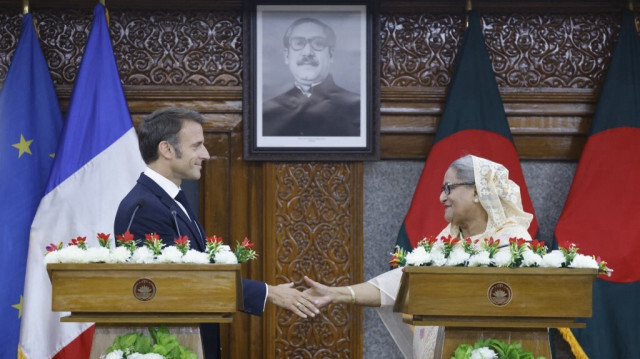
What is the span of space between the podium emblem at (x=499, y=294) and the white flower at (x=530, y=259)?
102 mm

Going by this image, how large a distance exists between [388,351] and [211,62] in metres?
1.78

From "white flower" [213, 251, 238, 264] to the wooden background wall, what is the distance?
1639 millimetres

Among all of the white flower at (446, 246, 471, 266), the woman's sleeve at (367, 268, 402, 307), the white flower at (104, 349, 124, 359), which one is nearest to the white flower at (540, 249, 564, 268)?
the white flower at (446, 246, 471, 266)

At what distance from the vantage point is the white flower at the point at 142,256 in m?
2.96

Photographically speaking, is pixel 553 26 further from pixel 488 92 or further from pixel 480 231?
pixel 480 231

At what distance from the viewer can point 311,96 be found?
4.70 metres

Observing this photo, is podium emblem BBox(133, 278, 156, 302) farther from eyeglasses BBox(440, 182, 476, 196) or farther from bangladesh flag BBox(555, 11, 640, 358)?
bangladesh flag BBox(555, 11, 640, 358)

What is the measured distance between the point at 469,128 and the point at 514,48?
1.73 ft

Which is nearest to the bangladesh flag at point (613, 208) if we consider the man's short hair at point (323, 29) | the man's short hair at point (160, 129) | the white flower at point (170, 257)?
the man's short hair at point (323, 29)

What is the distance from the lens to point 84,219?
438cm

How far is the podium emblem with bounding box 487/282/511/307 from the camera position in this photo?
2990 mm

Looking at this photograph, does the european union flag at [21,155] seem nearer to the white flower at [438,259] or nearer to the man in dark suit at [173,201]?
the man in dark suit at [173,201]

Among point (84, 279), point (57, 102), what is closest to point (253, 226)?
point (57, 102)

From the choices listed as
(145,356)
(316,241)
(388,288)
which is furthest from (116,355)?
(316,241)
